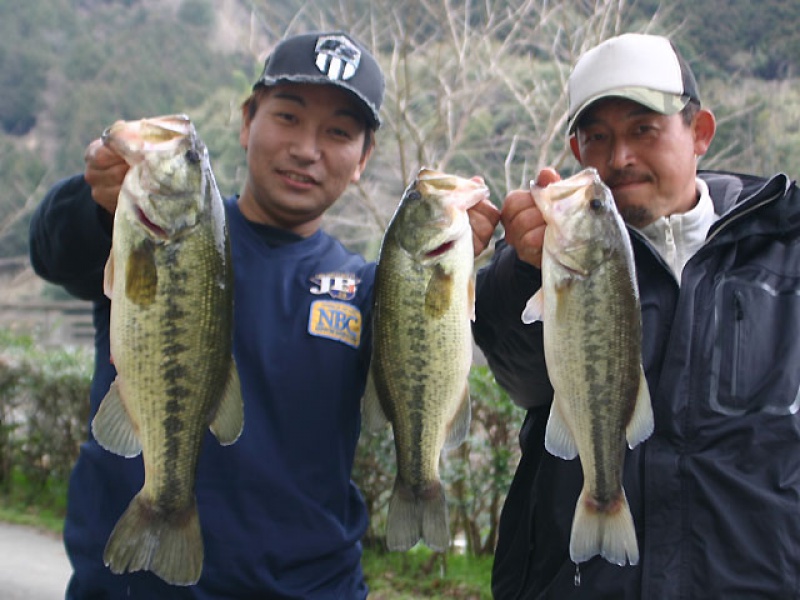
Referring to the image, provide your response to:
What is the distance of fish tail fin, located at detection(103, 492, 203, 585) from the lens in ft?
7.17

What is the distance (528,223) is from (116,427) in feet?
4.71

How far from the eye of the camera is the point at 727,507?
237 centimetres

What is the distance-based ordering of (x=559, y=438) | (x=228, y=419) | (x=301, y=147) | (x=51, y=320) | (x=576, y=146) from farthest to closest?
(x=51, y=320) → (x=576, y=146) → (x=301, y=147) → (x=559, y=438) → (x=228, y=419)

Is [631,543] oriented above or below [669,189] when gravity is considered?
below

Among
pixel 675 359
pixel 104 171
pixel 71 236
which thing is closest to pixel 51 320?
pixel 71 236

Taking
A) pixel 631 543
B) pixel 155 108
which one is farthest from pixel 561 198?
pixel 155 108

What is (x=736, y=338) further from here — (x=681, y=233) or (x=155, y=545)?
(x=155, y=545)

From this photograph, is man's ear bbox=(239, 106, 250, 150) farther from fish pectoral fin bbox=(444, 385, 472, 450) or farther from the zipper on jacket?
the zipper on jacket

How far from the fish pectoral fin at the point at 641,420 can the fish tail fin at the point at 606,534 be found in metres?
0.17

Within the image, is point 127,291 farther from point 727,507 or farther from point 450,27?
point 450,27

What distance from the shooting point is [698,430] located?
2.44 m

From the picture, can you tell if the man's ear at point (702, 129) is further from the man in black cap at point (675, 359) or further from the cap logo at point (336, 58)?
the cap logo at point (336, 58)

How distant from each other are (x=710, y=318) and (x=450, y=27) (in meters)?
7.52

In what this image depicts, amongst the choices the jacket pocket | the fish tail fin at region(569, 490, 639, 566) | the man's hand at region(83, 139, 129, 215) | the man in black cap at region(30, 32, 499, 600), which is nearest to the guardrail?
the man in black cap at region(30, 32, 499, 600)
